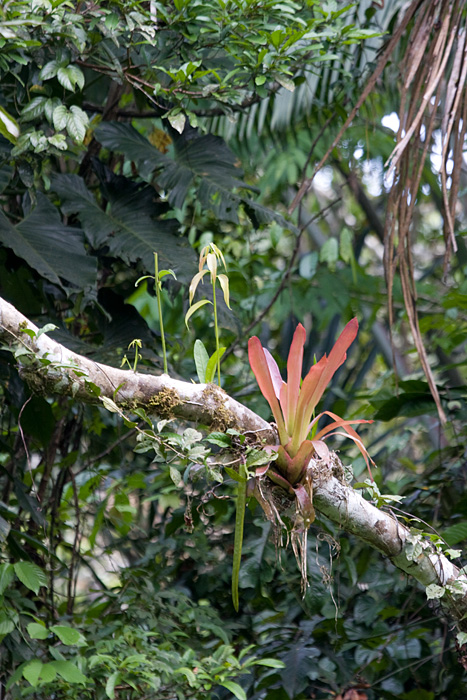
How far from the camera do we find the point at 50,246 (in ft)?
4.81

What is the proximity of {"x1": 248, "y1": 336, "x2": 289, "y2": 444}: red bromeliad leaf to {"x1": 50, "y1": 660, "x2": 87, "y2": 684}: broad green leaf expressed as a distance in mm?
647

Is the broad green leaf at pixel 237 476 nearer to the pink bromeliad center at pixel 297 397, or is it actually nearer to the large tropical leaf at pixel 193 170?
the pink bromeliad center at pixel 297 397

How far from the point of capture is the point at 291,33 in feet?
4.86

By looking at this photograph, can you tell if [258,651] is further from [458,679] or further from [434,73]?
[434,73]

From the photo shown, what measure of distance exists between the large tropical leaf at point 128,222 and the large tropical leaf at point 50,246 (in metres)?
0.05

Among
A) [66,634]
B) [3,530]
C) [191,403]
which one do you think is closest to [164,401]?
[191,403]

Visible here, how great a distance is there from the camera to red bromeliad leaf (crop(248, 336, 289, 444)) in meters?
0.99

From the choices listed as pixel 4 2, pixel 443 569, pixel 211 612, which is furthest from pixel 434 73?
pixel 211 612

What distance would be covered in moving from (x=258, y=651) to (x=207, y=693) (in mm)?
263

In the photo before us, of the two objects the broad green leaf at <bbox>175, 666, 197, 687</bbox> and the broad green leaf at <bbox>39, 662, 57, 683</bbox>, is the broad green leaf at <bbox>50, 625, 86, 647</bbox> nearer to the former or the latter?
the broad green leaf at <bbox>39, 662, 57, 683</bbox>

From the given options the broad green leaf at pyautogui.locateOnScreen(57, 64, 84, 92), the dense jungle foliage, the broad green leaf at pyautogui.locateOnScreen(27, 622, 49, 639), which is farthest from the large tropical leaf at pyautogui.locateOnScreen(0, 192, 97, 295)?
the broad green leaf at pyautogui.locateOnScreen(27, 622, 49, 639)

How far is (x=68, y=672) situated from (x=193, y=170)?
3.86ft

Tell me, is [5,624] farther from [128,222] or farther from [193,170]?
[193,170]

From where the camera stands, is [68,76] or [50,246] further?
[50,246]
